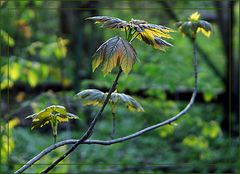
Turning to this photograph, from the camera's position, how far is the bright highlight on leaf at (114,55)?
645mm

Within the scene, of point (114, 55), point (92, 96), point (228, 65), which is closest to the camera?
point (114, 55)

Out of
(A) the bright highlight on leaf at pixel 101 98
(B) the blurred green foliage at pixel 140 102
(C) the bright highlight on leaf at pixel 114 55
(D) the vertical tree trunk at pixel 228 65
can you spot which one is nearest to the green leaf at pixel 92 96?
(A) the bright highlight on leaf at pixel 101 98

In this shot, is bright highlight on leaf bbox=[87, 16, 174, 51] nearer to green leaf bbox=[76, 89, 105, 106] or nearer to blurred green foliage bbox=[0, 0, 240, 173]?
green leaf bbox=[76, 89, 105, 106]

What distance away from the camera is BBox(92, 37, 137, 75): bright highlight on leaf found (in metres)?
Answer: 0.65

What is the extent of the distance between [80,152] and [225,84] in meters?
1.18

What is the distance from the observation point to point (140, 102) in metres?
2.34

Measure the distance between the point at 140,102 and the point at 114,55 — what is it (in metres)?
1.71

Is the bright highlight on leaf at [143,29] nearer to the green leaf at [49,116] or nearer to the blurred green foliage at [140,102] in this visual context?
the green leaf at [49,116]

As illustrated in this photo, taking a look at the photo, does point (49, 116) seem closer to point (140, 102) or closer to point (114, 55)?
point (114, 55)

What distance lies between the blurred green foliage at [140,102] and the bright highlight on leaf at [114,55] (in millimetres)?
1447

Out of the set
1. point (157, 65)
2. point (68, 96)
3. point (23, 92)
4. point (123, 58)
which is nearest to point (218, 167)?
point (157, 65)

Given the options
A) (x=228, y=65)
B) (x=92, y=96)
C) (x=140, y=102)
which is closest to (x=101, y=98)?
(x=92, y=96)

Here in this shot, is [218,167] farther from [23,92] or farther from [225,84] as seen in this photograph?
[23,92]

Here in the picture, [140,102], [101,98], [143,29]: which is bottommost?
[140,102]
